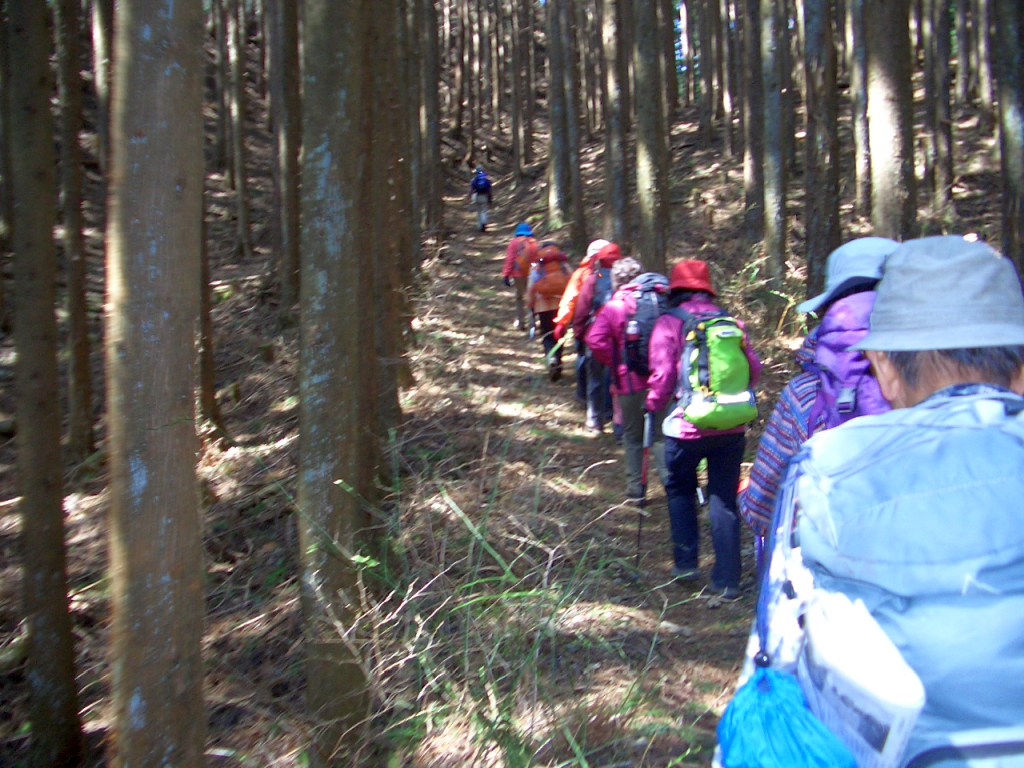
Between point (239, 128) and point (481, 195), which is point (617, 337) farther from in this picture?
point (481, 195)

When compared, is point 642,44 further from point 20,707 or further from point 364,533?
point 20,707

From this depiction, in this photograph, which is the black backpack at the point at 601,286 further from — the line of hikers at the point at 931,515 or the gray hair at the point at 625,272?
the line of hikers at the point at 931,515

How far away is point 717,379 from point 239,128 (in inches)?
688

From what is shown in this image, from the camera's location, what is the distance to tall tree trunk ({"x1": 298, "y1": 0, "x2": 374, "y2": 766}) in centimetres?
411

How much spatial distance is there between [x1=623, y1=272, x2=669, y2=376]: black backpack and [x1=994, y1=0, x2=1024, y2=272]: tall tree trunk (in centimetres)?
418

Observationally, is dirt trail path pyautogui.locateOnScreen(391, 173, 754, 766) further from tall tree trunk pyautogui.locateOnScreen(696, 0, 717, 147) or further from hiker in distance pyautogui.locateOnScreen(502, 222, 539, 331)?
tall tree trunk pyautogui.locateOnScreen(696, 0, 717, 147)

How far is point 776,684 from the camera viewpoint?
5.45 feet

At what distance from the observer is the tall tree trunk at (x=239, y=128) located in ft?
63.3

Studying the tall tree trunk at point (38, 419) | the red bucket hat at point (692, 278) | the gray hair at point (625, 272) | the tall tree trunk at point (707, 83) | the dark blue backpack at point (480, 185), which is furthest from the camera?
the tall tree trunk at point (707, 83)

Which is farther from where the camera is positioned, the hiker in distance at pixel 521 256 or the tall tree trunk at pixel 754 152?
the tall tree trunk at pixel 754 152

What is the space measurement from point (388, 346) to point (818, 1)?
7.68 metres

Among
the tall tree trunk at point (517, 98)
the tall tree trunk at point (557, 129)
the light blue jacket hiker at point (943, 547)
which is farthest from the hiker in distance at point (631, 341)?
the tall tree trunk at point (517, 98)

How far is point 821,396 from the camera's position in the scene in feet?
9.19

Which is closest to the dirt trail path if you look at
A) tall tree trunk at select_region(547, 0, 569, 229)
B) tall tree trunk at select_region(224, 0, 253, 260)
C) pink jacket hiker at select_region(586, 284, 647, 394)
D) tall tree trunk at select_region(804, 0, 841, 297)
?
pink jacket hiker at select_region(586, 284, 647, 394)
